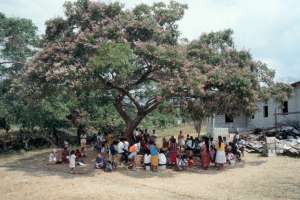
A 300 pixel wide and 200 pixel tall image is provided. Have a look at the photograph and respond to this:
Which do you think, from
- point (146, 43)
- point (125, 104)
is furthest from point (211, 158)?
point (125, 104)

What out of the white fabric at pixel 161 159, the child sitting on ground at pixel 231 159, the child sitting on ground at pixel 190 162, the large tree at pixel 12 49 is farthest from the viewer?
the large tree at pixel 12 49

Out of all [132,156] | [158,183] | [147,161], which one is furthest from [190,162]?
[158,183]

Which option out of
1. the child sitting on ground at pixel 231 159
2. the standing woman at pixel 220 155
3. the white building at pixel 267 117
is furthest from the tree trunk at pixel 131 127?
the white building at pixel 267 117

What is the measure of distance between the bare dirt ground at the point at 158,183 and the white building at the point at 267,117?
8.14m

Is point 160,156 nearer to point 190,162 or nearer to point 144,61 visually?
point 190,162

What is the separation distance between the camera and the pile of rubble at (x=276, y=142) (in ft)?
75.7

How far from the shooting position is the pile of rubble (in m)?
23.1

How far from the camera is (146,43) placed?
20.2m

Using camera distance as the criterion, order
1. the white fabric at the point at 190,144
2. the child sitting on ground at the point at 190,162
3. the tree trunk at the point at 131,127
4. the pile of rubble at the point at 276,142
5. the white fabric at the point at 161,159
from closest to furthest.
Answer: the white fabric at the point at 161,159, the child sitting on ground at the point at 190,162, the white fabric at the point at 190,144, the pile of rubble at the point at 276,142, the tree trunk at the point at 131,127

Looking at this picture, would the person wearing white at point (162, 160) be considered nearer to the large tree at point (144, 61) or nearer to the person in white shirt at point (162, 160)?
the person in white shirt at point (162, 160)

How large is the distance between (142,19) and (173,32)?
75.4 inches

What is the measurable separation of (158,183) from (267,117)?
57.7 ft

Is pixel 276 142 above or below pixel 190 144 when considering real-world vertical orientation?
above

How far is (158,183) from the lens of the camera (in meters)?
17.2
